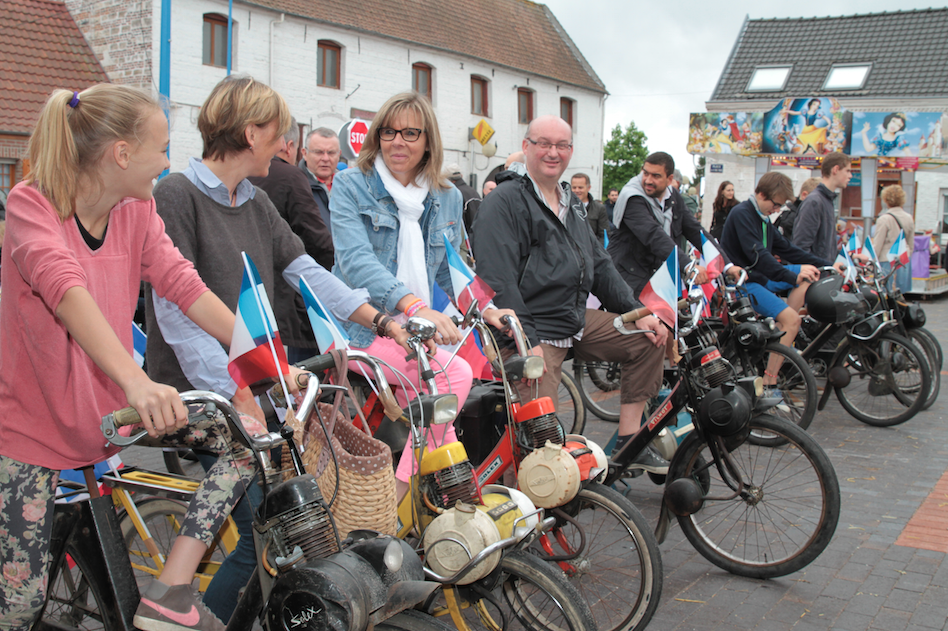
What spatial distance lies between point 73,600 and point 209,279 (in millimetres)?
1074

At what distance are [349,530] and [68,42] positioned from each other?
23.4 meters

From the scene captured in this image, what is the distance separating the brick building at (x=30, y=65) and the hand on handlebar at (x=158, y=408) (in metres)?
18.6

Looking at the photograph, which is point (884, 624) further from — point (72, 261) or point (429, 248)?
point (72, 261)

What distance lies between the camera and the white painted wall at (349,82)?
21.4 m

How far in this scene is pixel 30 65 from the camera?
66.1 ft

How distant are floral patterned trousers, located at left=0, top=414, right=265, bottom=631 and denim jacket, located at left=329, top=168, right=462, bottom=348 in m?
1.08

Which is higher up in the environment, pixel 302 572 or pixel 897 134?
pixel 897 134

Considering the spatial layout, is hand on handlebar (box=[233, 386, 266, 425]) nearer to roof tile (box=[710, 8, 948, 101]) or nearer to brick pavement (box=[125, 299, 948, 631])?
brick pavement (box=[125, 299, 948, 631])

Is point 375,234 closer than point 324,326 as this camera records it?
No

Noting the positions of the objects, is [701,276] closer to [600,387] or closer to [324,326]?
[600,387]

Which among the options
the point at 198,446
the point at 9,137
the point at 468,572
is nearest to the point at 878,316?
the point at 468,572

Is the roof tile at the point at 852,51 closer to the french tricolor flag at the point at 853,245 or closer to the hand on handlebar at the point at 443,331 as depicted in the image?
the french tricolor flag at the point at 853,245

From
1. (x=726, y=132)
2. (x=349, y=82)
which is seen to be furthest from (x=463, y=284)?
(x=349, y=82)

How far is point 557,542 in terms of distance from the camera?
315 centimetres
